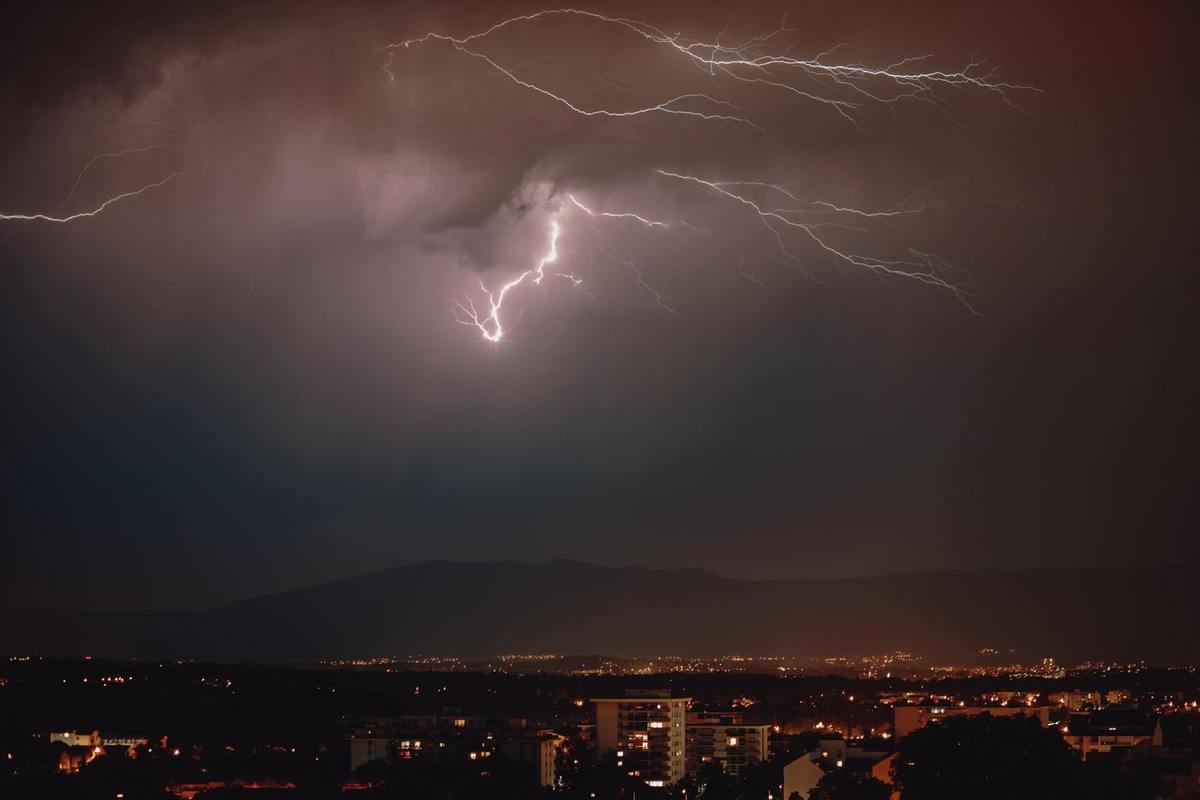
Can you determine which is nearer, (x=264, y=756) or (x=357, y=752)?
(x=264, y=756)

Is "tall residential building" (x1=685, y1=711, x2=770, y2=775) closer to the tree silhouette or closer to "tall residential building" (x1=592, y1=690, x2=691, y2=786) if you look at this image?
"tall residential building" (x1=592, y1=690, x2=691, y2=786)

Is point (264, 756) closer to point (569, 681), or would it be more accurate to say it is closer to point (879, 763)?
point (879, 763)

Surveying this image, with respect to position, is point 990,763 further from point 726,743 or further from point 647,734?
point 726,743

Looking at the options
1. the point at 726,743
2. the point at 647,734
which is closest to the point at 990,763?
the point at 647,734

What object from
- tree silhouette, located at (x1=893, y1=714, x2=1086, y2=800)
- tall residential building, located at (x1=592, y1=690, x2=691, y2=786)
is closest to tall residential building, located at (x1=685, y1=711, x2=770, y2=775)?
tall residential building, located at (x1=592, y1=690, x2=691, y2=786)

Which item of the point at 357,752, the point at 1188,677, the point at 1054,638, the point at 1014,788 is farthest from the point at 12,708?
the point at 1054,638
